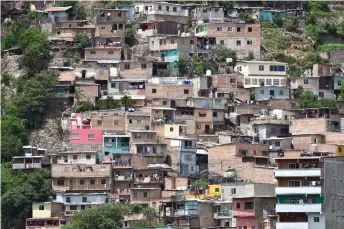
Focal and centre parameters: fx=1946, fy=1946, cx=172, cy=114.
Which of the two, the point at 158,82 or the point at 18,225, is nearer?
the point at 18,225

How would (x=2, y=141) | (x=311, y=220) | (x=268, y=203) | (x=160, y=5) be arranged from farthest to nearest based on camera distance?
1. (x=160, y=5)
2. (x=2, y=141)
3. (x=268, y=203)
4. (x=311, y=220)

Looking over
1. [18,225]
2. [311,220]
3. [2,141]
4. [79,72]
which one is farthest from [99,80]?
[311,220]

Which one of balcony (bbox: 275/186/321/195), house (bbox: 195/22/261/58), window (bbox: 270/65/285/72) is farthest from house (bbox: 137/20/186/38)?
balcony (bbox: 275/186/321/195)

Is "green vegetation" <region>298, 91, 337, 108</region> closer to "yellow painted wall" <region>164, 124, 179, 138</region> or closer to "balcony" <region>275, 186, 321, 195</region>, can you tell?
"yellow painted wall" <region>164, 124, 179, 138</region>

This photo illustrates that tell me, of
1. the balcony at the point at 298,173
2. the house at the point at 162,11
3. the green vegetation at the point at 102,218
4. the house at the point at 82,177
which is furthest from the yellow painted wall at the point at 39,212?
the house at the point at 162,11

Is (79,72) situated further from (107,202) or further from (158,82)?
(107,202)

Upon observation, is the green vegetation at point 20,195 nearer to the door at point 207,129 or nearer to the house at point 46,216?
the house at point 46,216
